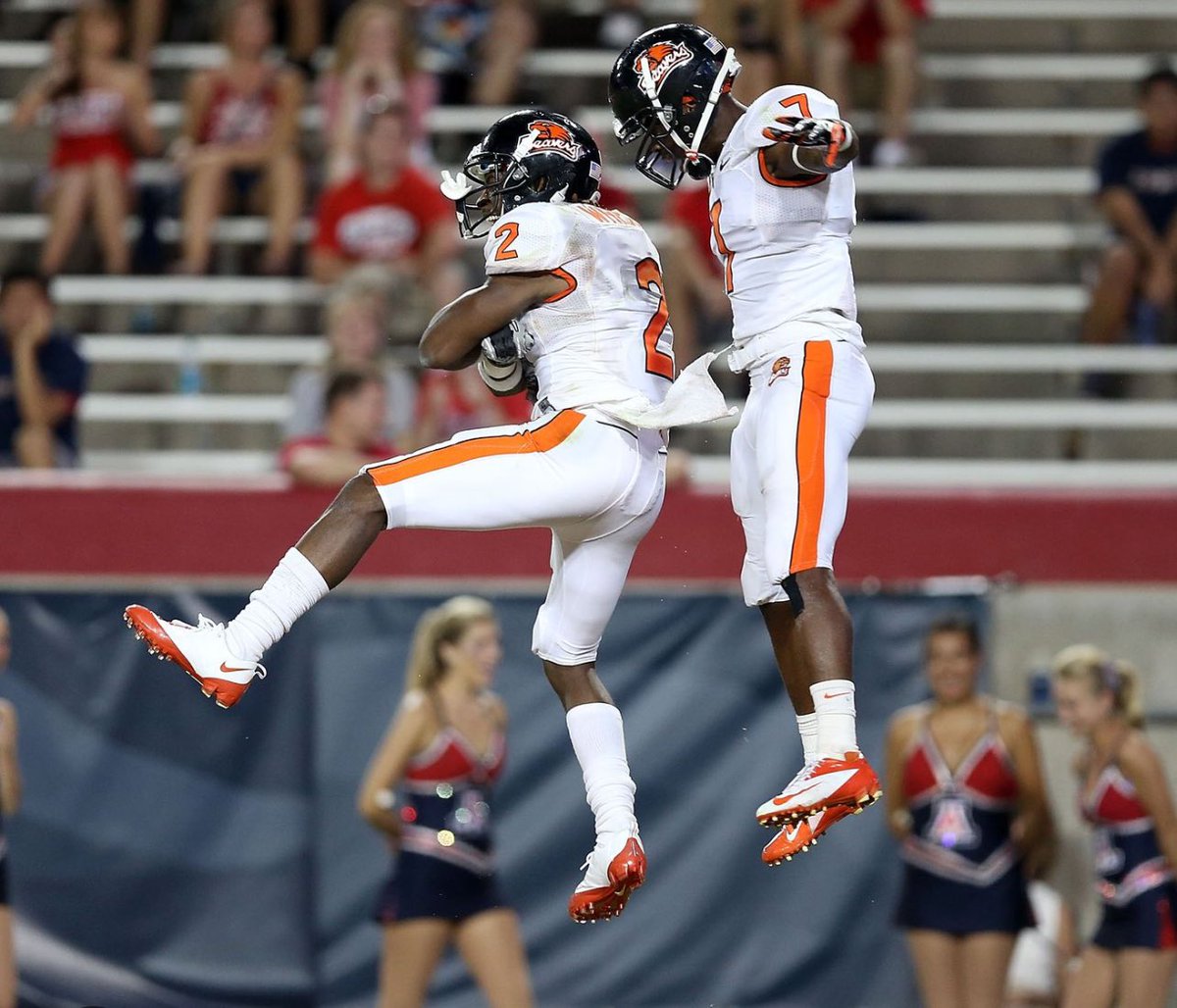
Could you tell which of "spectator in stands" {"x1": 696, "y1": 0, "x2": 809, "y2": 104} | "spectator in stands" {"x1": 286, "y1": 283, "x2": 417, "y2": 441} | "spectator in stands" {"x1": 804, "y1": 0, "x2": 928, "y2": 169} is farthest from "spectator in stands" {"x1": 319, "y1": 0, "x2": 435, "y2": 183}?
"spectator in stands" {"x1": 804, "y1": 0, "x2": 928, "y2": 169}

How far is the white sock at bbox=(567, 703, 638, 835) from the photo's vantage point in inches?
208

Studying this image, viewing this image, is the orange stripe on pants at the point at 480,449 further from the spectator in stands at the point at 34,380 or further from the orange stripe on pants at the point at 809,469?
the spectator in stands at the point at 34,380

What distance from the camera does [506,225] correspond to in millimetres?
4965

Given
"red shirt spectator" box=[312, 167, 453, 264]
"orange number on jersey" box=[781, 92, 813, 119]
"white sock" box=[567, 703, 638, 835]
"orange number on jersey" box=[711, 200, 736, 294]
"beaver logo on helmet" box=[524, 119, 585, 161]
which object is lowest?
"white sock" box=[567, 703, 638, 835]

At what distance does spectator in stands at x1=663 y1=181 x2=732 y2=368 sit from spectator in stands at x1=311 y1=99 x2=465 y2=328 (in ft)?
2.99

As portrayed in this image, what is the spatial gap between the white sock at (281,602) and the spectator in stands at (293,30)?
251 inches

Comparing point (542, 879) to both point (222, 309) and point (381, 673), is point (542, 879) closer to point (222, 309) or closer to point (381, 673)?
point (381, 673)

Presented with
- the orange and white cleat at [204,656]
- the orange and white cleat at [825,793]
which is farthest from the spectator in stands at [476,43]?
the orange and white cleat at [825,793]

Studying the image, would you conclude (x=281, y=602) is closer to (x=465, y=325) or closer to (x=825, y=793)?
(x=465, y=325)

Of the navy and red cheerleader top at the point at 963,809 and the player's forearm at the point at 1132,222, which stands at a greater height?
the player's forearm at the point at 1132,222

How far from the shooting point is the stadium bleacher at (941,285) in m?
9.80

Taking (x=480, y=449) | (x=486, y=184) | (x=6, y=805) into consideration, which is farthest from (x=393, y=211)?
(x=480, y=449)

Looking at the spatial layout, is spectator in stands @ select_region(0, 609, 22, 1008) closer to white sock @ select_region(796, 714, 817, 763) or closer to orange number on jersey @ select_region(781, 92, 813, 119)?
white sock @ select_region(796, 714, 817, 763)

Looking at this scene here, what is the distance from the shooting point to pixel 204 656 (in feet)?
15.5
